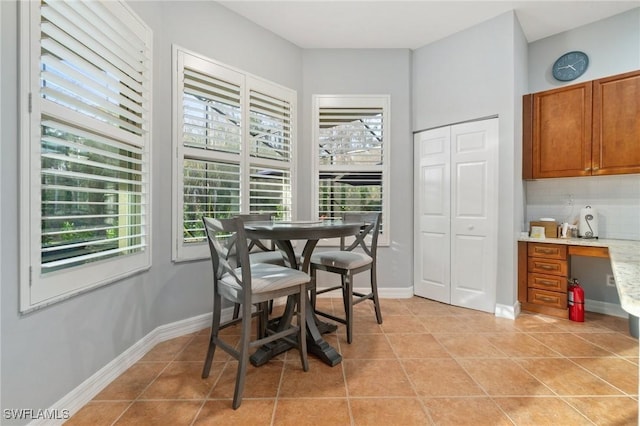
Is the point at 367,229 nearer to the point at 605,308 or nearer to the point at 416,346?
the point at 416,346

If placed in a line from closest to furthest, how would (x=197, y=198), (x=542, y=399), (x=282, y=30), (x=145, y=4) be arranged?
(x=542, y=399) < (x=145, y=4) < (x=197, y=198) < (x=282, y=30)

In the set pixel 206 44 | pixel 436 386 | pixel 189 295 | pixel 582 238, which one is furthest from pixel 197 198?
pixel 582 238

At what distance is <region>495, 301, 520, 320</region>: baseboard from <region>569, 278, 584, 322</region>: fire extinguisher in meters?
0.42

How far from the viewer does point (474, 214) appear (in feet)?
9.86

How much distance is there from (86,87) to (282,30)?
2148 mm

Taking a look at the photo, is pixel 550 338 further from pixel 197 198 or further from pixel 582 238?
pixel 197 198

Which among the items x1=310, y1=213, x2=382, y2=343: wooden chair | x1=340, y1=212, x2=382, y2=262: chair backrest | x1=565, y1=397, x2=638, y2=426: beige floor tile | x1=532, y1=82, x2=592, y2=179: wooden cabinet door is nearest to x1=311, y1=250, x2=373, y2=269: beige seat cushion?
x1=310, y1=213, x2=382, y2=343: wooden chair

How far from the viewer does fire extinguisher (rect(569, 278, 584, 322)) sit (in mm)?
2627

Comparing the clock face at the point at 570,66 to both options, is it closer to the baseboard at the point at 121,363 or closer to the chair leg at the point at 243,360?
the chair leg at the point at 243,360

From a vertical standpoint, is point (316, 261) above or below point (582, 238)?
below

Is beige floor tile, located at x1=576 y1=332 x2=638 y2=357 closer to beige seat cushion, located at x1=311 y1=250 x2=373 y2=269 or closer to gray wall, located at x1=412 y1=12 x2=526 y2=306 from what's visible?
gray wall, located at x1=412 y1=12 x2=526 y2=306

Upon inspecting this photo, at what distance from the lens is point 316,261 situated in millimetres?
2447

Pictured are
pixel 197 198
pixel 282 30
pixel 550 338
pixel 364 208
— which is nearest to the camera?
pixel 550 338

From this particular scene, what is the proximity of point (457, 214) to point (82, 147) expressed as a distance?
10.8 ft
